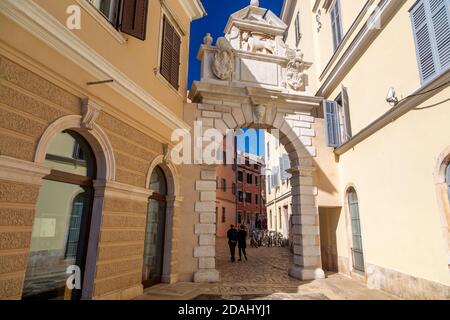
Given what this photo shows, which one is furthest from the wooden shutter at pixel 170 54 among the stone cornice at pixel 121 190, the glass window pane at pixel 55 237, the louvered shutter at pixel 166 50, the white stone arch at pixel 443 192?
the white stone arch at pixel 443 192

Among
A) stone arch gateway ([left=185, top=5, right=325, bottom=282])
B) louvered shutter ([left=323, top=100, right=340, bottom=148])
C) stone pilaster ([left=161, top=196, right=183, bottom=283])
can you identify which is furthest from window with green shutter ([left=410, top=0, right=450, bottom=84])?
stone pilaster ([left=161, top=196, right=183, bottom=283])

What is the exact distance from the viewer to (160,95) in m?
7.07

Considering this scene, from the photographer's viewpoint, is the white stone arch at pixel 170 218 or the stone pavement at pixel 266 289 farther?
the white stone arch at pixel 170 218

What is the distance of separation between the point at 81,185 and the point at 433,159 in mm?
5958

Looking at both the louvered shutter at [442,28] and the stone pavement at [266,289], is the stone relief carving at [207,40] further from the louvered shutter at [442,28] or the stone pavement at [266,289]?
the stone pavement at [266,289]

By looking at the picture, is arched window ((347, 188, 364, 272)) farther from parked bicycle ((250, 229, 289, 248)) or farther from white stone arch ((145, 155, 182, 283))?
parked bicycle ((250, 229, 289, 248))

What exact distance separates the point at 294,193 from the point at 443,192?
15.3 feet

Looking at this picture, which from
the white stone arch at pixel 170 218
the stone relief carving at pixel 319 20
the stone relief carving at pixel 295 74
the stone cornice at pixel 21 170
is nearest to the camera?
the stone cornice at pixel 21 170

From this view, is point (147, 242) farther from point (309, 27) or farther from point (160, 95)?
point (309, 27)

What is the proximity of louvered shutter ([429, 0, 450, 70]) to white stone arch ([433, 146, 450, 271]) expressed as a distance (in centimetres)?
147

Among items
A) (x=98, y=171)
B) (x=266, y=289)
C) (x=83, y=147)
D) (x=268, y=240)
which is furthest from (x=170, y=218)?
(x=268, y=240)

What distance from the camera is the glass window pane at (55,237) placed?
3848 mm

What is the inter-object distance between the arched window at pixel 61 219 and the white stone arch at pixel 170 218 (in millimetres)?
2249
